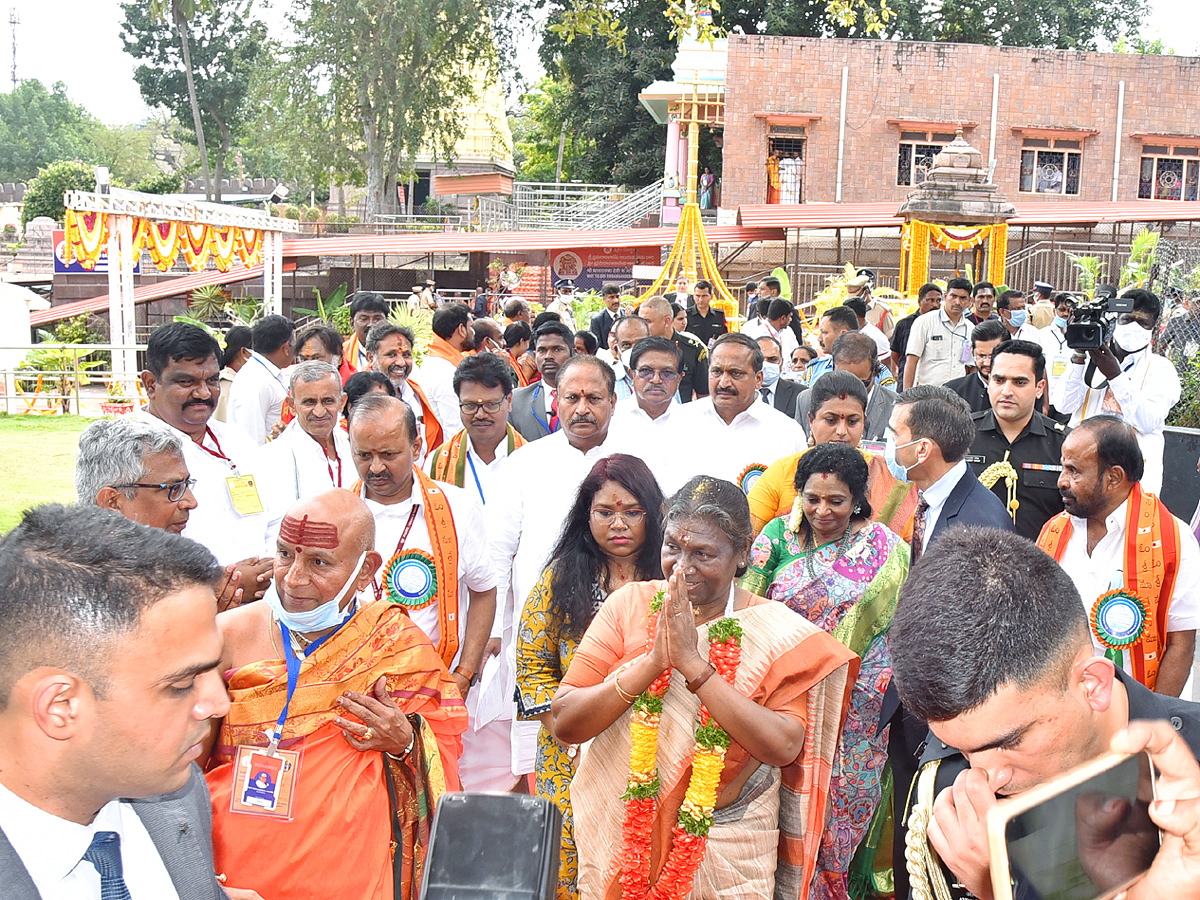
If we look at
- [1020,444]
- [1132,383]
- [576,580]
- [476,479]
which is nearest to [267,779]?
[576,580]

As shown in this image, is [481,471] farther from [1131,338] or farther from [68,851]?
[1131,338]

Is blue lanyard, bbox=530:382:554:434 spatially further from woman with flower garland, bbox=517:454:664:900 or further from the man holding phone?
the man holding phone

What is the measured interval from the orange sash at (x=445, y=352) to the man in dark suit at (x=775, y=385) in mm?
2149

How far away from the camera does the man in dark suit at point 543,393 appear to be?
6.71 m

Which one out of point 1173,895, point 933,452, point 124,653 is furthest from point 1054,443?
point 124,653

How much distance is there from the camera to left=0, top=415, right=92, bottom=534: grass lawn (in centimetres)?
1114

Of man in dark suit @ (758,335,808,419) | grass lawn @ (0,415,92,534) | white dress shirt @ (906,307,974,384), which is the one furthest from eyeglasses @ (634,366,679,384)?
grass lawn @ (0,415,92,534)

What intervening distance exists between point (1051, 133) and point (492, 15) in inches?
702

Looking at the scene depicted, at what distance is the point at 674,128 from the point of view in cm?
3056

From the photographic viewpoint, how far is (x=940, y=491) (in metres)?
4.27

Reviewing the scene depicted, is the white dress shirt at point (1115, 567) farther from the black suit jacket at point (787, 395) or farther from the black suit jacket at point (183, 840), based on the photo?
the black suit jacket at point (787, 395)

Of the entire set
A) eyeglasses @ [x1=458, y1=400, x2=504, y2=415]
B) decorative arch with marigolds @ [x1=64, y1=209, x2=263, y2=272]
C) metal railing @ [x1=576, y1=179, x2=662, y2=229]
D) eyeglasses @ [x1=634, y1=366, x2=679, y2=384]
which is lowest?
eyeglasses @ [x1=458, y1=400, x2=504, y2=415]

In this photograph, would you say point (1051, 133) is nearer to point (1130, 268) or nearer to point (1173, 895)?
point (1130, 268)

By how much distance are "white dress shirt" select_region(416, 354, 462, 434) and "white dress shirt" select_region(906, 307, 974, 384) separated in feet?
13.9
